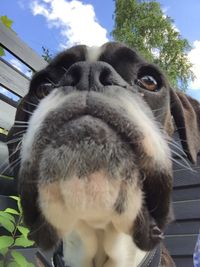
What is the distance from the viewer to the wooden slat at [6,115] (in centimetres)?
368

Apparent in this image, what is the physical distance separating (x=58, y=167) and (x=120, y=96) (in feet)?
1.12

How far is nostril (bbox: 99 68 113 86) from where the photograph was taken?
5.81ft

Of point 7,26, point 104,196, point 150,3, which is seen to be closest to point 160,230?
point 104,196

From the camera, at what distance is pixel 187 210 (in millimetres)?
5027

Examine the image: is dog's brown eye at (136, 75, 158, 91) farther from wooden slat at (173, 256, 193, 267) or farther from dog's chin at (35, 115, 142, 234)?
wooden slat at (173, 256, 193, 267)

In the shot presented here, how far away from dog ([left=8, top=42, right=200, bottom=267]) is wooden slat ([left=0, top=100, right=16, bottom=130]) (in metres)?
1.33

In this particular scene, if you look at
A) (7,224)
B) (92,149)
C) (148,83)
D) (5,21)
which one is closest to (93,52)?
(148,83)

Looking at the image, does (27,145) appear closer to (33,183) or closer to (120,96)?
(33,183)

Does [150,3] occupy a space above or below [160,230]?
above

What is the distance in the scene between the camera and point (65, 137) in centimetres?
167

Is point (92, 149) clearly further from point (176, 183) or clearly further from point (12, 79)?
point (176, 183)

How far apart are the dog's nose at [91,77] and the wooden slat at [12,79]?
1.92m

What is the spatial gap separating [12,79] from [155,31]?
24.9 meters

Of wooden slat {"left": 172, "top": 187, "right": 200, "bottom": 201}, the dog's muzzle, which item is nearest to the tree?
wooden slat {"left": 172, "top": 187, "right": 200, "bottom": 201}
